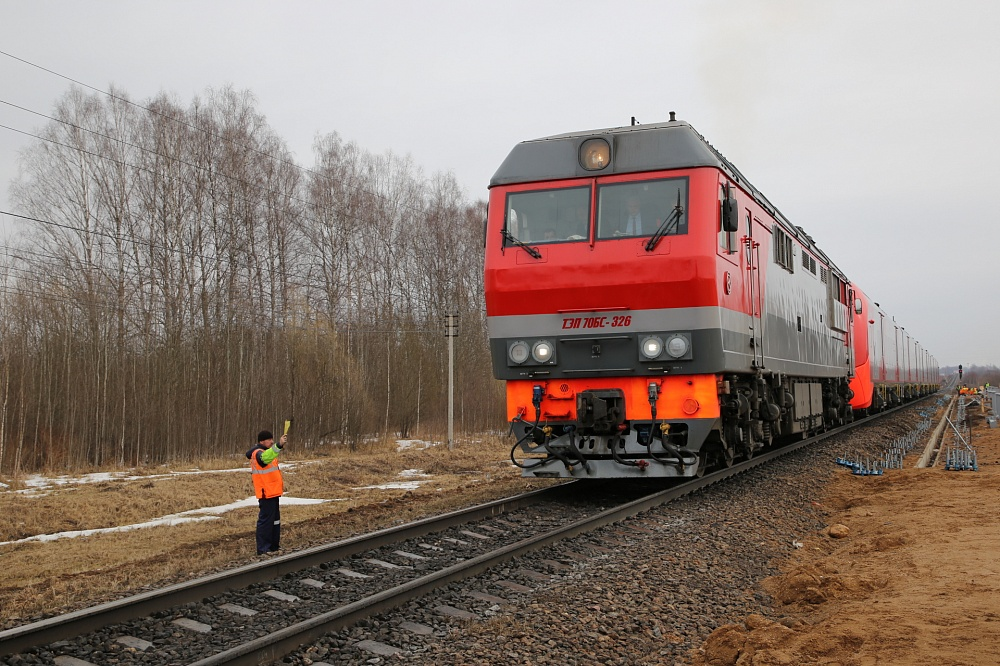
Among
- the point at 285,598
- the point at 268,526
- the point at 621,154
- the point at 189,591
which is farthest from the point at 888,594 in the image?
the point at 621,154

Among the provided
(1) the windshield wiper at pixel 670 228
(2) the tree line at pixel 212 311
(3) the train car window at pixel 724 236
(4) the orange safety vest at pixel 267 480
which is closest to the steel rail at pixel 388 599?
(4) the orange safety vest at pixel 267 480

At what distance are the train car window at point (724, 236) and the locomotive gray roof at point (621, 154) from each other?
29 centimetres

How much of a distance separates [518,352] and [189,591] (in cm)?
519

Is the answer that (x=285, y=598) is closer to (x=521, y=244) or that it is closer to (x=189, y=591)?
(x=189, y=591)

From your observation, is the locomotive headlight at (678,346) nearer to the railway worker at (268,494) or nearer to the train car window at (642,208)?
the train car window at (642,208)

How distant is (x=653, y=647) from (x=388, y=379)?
969 inches

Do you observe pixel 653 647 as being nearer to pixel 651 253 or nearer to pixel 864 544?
pixel 864 544

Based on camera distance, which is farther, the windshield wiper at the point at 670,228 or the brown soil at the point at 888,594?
the windshield wiper at the point at 670,228

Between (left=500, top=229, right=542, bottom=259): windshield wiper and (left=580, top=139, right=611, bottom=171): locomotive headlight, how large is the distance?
1.13m

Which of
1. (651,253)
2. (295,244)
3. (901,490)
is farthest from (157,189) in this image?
(901,490)

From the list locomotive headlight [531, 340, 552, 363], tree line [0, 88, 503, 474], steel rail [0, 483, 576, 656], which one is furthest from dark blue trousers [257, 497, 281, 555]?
tree line [0, 88, 503, 474]

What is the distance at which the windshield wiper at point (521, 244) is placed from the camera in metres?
9.84

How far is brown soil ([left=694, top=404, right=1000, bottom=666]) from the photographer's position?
14.4ft

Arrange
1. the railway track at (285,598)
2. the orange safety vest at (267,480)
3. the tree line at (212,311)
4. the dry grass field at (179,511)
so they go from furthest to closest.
→ the tree line at (212,311)
the orange safety vest at (267,480)
the dry grass field at (179,511)
the railway track at (285,598)
